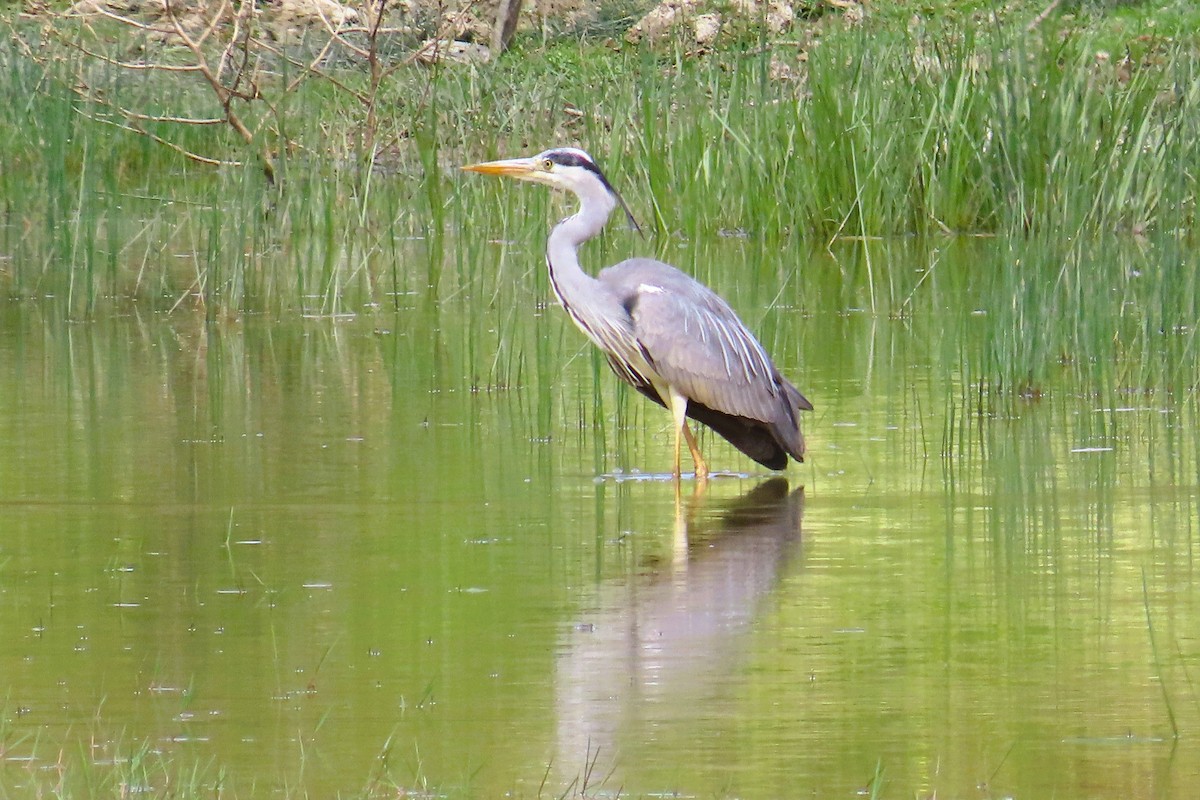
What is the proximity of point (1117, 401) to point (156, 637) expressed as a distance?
4.25 m

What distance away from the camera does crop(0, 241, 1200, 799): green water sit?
11.8 feet

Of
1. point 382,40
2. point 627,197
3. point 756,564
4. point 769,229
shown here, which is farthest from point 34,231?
point 756,564

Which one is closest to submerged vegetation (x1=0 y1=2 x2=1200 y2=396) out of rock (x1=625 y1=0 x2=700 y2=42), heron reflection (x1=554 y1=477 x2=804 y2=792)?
heron reflection (x1=554 y1=477 x2=804 y2=792)

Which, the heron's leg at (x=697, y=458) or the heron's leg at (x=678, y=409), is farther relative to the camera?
the heron's leg at (x=678, y=409)

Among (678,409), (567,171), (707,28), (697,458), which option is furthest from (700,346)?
(707,28)

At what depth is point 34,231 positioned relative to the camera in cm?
1343

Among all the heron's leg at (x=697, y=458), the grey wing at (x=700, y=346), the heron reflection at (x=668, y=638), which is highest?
the grey wing at (x=700, y=346)

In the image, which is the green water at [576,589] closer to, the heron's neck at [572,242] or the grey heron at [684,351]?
the grey heron at [684,351]

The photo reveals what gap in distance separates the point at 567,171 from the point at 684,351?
1046 mm

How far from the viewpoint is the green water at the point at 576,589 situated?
361cm

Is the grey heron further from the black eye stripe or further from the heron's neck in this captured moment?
the black eye stripe

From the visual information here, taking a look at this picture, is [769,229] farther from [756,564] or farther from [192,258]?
[756,564]

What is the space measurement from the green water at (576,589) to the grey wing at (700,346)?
26cm

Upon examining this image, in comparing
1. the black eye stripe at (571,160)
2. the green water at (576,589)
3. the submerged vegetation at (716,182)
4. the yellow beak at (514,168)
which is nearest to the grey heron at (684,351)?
the green water at (576,589)
